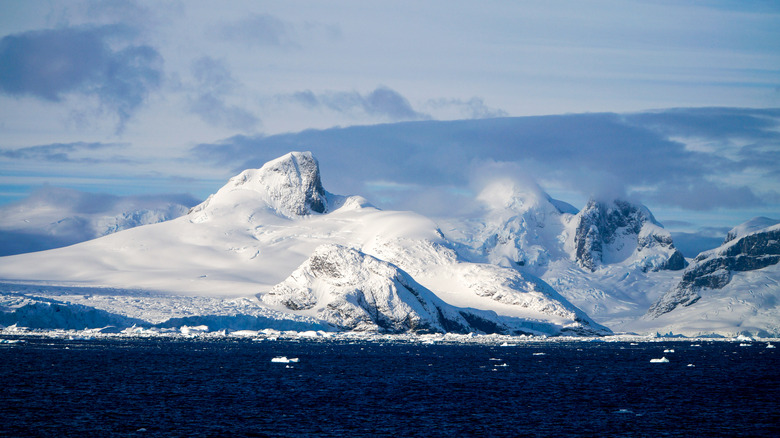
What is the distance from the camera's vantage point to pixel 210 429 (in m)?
60.8

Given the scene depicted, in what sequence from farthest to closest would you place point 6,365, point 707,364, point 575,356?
point 575,356, point 707,364, point 6,365

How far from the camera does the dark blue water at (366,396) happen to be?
206 ft

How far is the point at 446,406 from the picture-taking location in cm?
7638

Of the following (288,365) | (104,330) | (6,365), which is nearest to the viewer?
(6,365)

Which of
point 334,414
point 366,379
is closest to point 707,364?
point 366,379

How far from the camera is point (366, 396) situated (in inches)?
3260

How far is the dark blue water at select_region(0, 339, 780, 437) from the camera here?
62781 millimetres

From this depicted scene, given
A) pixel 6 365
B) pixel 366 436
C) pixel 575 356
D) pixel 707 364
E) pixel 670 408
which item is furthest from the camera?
pixel 575 356

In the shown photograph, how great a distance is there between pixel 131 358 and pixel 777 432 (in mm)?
85953

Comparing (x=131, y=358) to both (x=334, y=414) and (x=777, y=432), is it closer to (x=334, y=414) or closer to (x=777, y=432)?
(x=334, y=414)

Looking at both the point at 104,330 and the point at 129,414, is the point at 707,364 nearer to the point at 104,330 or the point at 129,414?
the point at 129,414

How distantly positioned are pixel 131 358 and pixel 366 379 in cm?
3839

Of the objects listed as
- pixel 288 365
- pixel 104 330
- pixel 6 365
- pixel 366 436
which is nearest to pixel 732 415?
pixel 366 436

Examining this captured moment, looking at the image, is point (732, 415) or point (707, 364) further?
point (707, 364)
